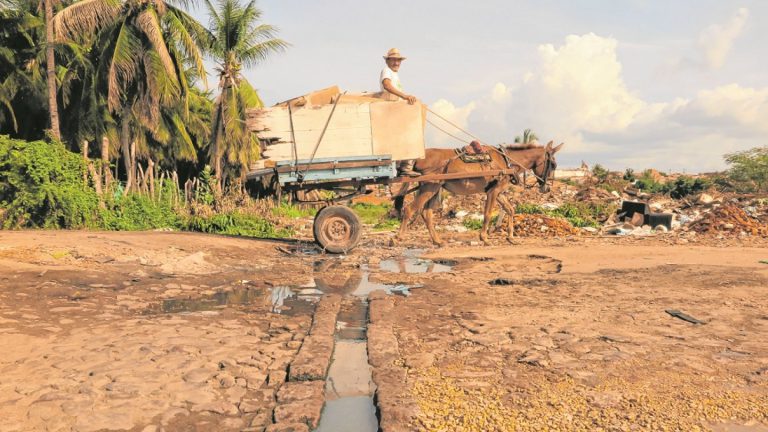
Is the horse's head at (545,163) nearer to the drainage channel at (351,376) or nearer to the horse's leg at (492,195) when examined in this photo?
the horse's leg at (492,195)

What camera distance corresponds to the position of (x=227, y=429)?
3.19m

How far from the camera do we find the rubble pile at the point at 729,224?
48.1 feet

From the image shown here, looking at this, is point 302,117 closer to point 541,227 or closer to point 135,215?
point 135,215

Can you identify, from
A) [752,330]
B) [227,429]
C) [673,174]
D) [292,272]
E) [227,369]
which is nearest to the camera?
[227,429]

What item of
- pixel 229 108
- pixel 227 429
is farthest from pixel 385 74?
pixel 229 108

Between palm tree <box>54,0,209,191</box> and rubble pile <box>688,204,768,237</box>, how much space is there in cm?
1520

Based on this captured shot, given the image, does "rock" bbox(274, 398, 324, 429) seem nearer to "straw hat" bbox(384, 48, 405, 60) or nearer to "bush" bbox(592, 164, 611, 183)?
"straw hat" bbox(384, 48, 405, 60)

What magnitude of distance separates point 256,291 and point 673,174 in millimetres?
36513

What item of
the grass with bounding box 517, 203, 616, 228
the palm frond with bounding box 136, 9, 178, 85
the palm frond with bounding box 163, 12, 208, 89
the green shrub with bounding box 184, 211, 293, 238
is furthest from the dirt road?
the palm frond with bounding box 163, 12, 208, 89

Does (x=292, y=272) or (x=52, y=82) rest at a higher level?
(x=52, y=82)

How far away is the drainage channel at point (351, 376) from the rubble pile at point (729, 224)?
1125 centimetres

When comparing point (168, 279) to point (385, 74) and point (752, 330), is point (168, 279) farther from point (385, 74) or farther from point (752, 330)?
point (752, 330)

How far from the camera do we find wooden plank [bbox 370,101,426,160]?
9453 millimetres

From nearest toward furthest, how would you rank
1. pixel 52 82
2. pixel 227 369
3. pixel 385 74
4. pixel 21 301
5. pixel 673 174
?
pixel 227 369 → pixel 21 301 → pixel 385 74 → pixel 52 82 → pixel 673 174
